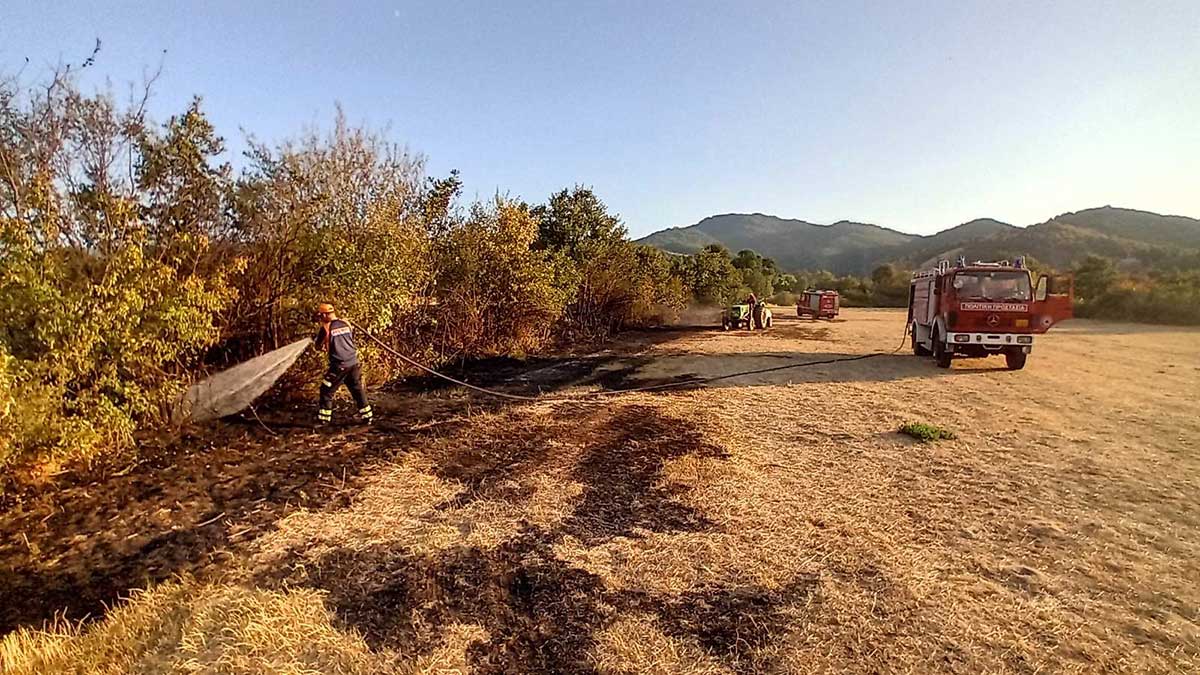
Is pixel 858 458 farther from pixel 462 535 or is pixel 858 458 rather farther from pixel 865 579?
pixel 462 535

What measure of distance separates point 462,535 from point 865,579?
3.01m

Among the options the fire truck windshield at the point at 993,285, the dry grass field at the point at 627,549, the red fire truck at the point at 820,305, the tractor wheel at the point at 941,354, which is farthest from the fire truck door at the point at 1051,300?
the red fire truck at the point at 820,305

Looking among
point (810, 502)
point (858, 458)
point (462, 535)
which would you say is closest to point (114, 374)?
point (462, 535)

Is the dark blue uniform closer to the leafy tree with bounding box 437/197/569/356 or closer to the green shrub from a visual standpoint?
the leafy tree with bounding box 437/197/569/356

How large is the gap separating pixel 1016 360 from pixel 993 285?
6.48ft

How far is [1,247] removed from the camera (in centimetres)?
504

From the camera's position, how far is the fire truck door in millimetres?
11820

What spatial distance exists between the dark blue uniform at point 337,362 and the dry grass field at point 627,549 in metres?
0.46

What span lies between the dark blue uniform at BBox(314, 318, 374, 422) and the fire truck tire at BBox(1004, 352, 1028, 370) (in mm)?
13365

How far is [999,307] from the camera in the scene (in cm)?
1213

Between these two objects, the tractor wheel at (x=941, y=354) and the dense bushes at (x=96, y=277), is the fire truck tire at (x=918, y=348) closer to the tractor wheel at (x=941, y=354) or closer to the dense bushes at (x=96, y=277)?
the tractor wheel at (x=941, y=354)

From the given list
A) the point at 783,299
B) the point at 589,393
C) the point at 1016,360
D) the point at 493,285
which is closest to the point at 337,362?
the point at 589,393

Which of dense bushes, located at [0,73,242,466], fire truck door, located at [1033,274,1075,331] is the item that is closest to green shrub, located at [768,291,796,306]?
fire truck door, located at [1033,274,1075,331]

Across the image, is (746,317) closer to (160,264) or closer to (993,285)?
(993,285)
